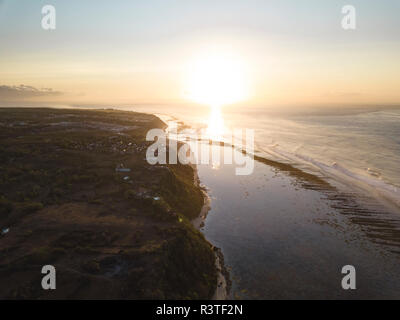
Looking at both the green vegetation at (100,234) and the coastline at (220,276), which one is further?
the coastline at (220,276)

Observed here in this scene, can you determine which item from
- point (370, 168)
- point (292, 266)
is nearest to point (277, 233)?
point (292, 266)

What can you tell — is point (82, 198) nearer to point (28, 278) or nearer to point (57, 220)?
point (57, 220)

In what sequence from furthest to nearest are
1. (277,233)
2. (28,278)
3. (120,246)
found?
(277,233) → (120,246) → (28,278)

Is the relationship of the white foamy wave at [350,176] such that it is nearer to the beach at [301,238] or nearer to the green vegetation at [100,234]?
the beach at [301,238]

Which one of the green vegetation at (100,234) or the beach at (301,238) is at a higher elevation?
the green vegetation at (100,234)

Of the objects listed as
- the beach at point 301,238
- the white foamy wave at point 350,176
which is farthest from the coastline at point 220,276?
the white foamy wave at point 350,176

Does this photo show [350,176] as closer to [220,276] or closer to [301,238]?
[301,238]

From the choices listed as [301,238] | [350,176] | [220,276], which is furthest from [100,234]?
[350,176]
